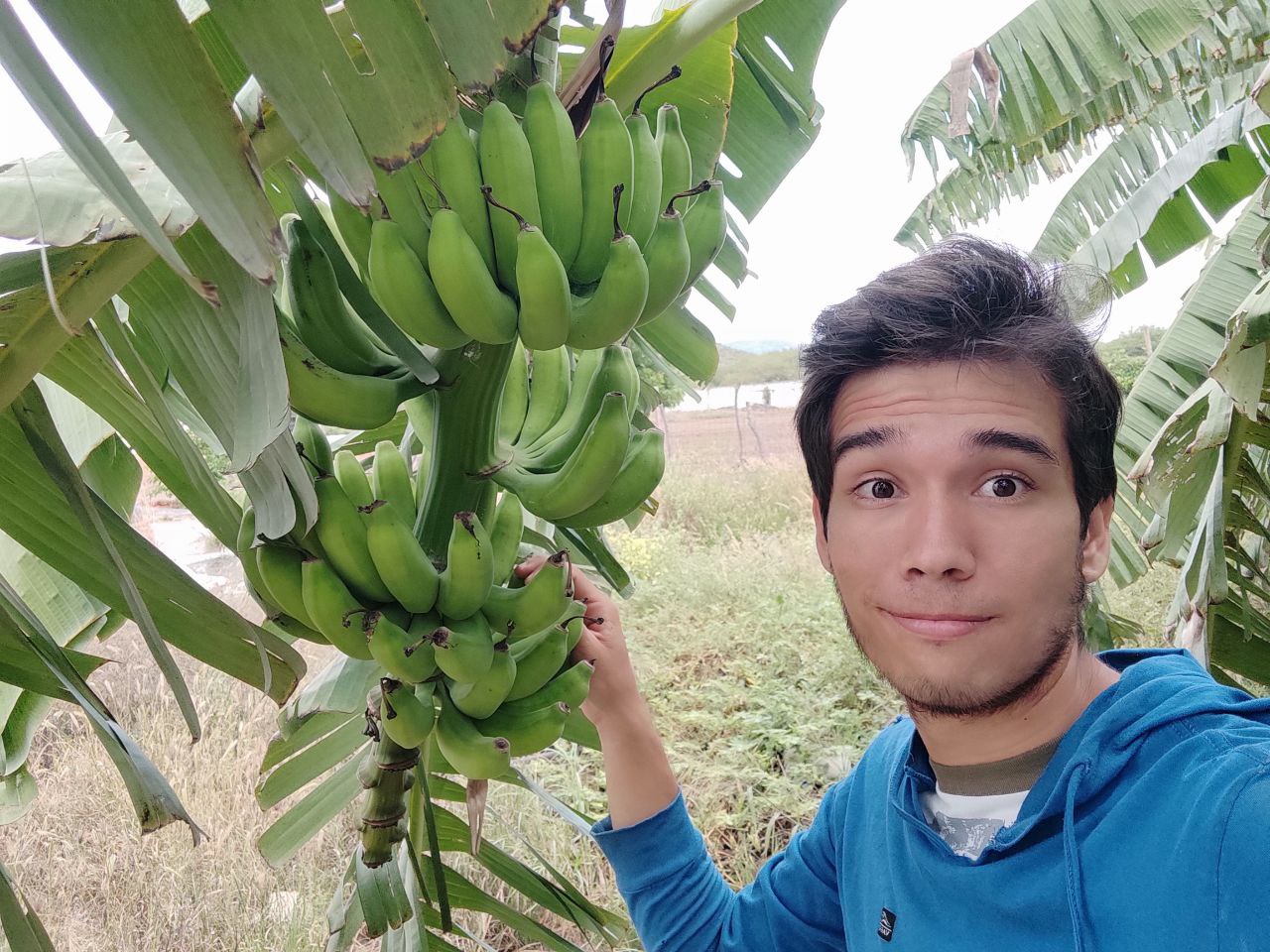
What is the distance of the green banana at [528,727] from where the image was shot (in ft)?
2.76

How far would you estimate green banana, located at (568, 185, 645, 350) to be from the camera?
0.65m

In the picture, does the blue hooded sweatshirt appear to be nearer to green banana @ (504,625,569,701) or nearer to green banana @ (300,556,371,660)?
green banana @ (504,625,569,701)

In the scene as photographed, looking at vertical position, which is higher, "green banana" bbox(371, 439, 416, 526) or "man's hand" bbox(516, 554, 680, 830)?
"green banana" bbox(371, 439, 416, 526)

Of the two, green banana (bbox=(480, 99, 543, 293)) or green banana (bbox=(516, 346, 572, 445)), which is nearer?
green banana (bbox=(480, 99, 543, 293))

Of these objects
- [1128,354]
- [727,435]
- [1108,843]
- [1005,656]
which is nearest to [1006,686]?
[1005,656]

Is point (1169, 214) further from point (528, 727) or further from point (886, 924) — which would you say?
point (528, 727)

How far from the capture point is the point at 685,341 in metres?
1.15

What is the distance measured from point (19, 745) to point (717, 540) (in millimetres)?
6054

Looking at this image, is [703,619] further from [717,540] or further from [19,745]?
[19,745]

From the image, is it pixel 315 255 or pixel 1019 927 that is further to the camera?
pixel 1019 927

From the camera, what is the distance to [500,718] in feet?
2.83

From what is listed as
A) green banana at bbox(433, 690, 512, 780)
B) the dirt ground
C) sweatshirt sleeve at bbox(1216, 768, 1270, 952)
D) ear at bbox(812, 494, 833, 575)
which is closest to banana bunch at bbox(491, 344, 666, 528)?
green banana at bbox(433, 690, 512, 780)

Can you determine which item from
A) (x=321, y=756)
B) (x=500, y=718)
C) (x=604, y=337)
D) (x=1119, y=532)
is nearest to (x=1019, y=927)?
(x=500, y=718)

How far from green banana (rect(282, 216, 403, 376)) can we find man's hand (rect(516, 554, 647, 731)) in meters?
0.40
